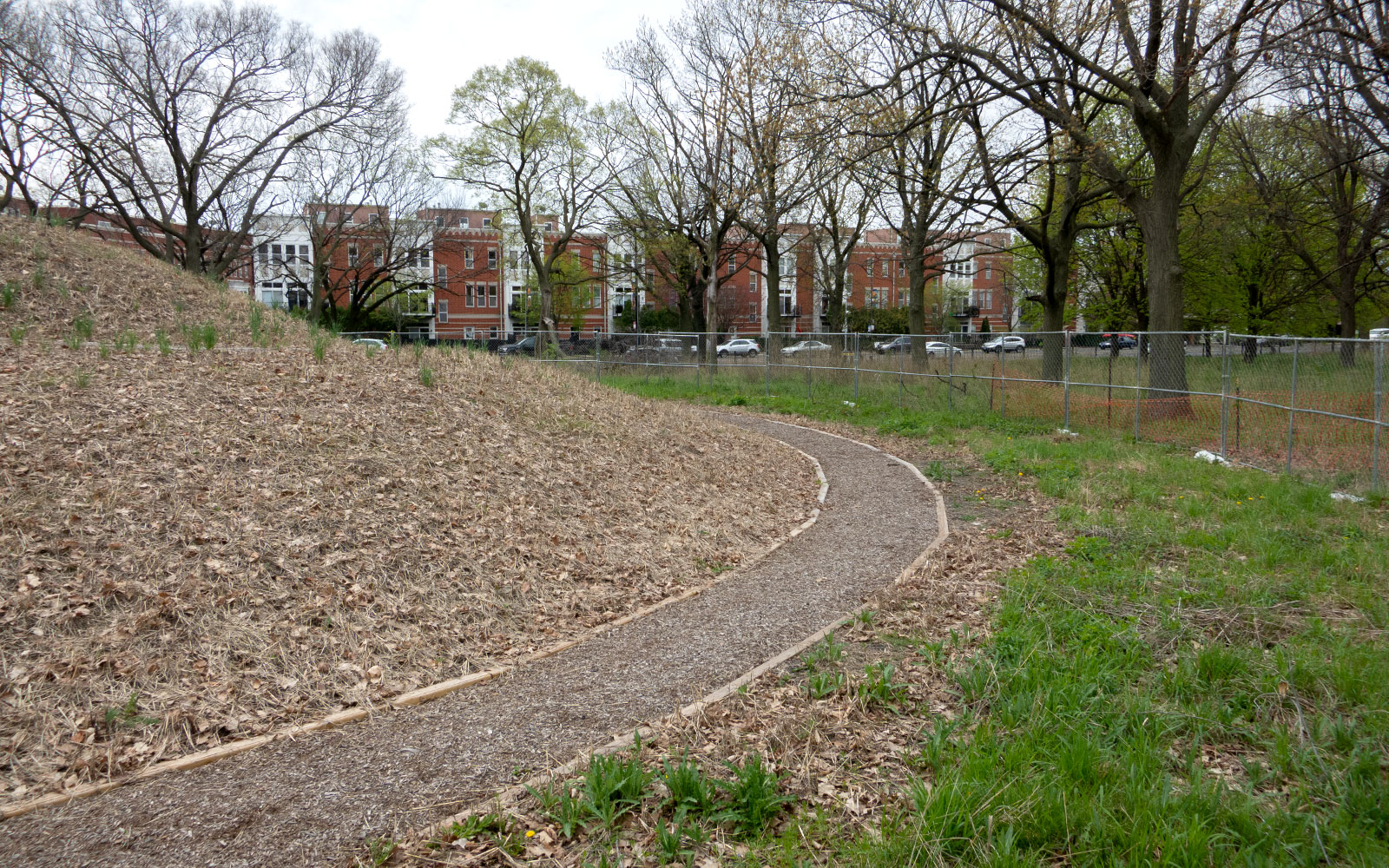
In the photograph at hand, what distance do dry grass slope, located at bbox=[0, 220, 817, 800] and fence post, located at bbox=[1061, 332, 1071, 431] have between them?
23.3ft

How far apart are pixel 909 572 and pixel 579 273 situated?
202 ft

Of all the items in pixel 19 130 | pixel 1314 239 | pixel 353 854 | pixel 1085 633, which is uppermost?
pixel 19 130

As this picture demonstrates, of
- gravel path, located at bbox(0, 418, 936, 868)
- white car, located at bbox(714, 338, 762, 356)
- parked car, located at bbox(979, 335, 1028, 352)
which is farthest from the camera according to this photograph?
white car, located at bbox(714, 338, 762, 356)

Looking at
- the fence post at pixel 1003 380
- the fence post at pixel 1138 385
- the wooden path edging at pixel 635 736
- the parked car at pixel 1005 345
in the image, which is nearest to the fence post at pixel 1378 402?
the fence post at pixel 1138 385

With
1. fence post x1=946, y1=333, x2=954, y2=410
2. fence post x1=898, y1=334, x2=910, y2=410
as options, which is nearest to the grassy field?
fence post x1=946, y1=333, x2=954, y2=410

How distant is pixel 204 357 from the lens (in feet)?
30.5

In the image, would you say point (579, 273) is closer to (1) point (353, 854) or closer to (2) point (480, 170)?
(2) point (480, 170)

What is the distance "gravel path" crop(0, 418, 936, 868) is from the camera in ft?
11.3

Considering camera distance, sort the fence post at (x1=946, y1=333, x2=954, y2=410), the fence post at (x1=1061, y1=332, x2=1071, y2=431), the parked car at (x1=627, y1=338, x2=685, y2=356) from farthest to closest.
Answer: the parked car at (x1=627, y1=338, x2=685, y2=356)
the fence post at (x1=946, y1=333, x2=954, y2=410)
the fence post at (x1=1061, y1=332, x2=1071, y2=431)

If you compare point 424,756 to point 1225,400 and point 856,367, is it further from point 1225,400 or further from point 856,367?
point 856,367

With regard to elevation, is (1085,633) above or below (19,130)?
below

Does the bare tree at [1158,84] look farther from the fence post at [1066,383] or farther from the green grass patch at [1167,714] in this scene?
the green grass patch at [1167,714]

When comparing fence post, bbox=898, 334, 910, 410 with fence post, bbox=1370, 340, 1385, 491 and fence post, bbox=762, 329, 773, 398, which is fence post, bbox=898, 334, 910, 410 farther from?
fence post, bbox=1370, 340, 1385, 491

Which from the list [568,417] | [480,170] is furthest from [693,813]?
[480,170]
